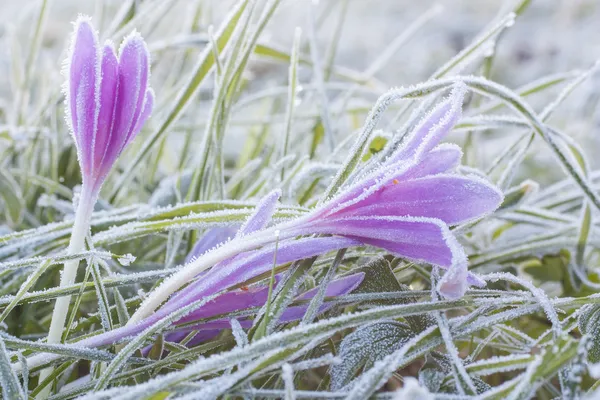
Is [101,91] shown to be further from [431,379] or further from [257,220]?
[431,379]

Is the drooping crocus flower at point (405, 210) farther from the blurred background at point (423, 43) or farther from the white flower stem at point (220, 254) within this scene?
the blurred background at point (423, 43)

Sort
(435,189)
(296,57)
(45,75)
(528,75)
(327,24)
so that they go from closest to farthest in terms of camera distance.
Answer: (435,189), (296,57), (45,75), (528,75), (327,24)

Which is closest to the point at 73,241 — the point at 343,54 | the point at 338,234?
the point at 338,234

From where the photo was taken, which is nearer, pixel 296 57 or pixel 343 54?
pixel 296 57

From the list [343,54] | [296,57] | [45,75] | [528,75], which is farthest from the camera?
[343,54]

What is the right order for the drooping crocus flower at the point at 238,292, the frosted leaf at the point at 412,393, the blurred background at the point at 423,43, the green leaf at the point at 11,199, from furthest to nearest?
1. the blurred background at the point at 423,43
2. the green leaf at the point at 11,199
3. the drooping crocus flower at the point at 238,292
4. the frosted leaf at the point at 412,393

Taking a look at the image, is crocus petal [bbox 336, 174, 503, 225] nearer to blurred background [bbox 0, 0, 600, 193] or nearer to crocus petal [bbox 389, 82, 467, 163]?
crocus petal [bbox 389, 82, 467, 163]

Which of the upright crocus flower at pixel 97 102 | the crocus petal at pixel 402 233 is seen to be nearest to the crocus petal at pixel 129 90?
the upright crocus flower at pixel 97 102

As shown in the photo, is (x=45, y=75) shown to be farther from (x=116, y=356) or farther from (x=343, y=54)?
(x=343, y=54)
